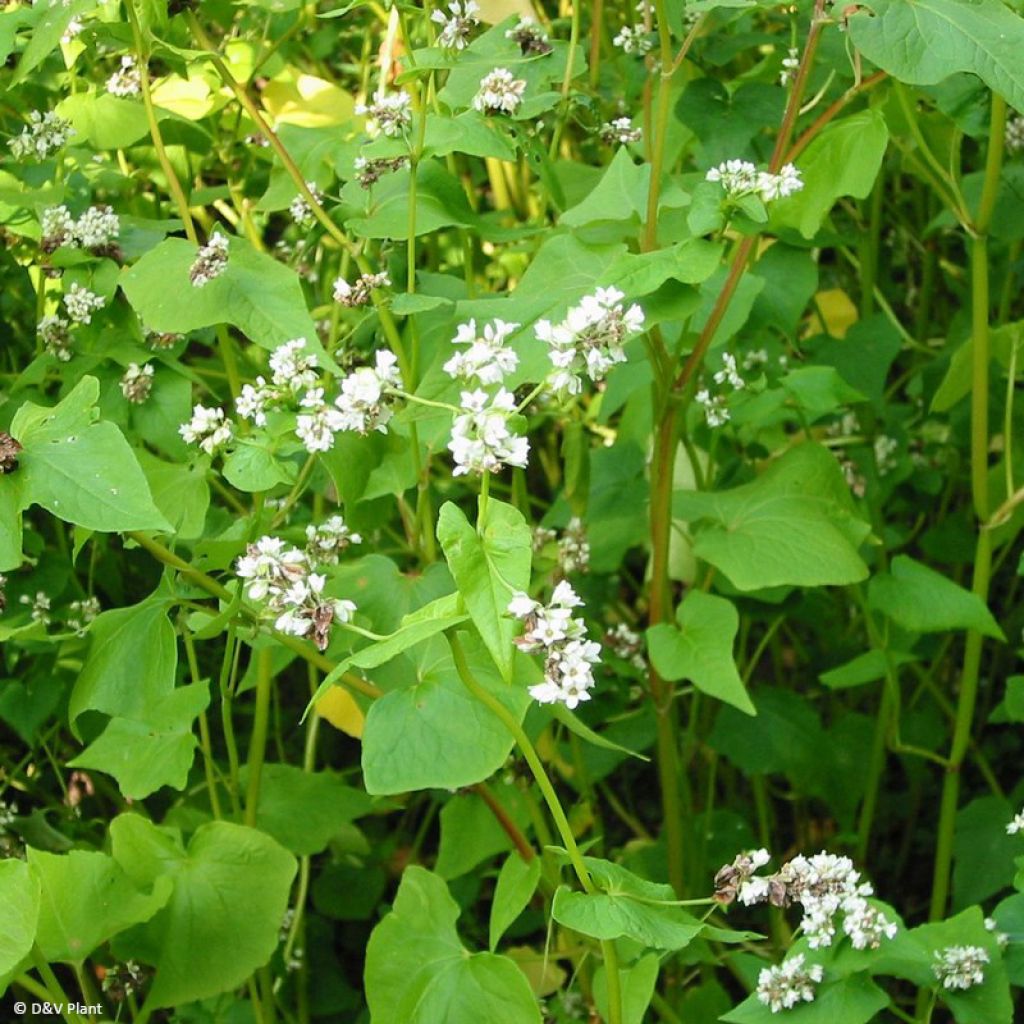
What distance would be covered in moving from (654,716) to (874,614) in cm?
31

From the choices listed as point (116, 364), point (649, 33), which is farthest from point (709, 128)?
point (116, 364)

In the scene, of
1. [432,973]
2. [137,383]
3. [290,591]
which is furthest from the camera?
[137,383]

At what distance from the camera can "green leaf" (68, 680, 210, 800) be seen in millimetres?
1243

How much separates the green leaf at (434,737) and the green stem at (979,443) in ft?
2.07

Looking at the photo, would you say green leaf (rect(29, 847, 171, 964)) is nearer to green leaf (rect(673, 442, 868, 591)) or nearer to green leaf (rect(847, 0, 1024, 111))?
green leaf (rect(673, 442, 868, 591))

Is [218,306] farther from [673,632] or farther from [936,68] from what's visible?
[936,68]

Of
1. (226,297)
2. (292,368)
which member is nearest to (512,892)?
(292,368)

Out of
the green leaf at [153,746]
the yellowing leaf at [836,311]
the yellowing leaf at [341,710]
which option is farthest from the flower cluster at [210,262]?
the yellowing leaf at [836,311]

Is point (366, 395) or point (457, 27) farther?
point (457, 27)

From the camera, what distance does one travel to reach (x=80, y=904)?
1177 millimetres

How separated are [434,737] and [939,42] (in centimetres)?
63

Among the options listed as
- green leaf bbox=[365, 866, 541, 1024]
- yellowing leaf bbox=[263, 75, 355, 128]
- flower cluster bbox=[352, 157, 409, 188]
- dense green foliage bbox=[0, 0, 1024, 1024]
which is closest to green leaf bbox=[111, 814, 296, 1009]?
dense green foliage bbox=[0, 0, 1024, 1024]

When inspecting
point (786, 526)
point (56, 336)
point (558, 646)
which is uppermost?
point (558, 646)

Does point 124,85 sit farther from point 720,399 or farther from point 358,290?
point 720,399
